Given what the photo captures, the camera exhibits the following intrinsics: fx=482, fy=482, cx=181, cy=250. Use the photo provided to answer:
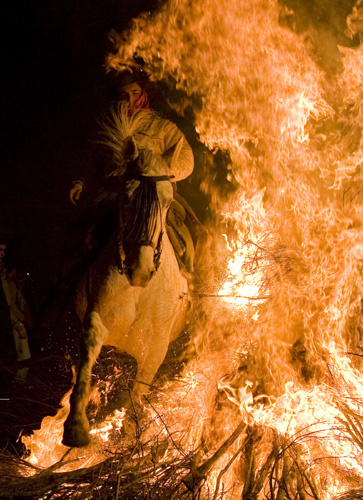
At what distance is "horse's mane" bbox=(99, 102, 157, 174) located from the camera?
5008 mm

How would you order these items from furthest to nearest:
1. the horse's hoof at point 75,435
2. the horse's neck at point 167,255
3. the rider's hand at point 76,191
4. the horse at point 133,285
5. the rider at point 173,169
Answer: the rider's hand at point 76,191, the rider at point 173,169, the horse's neck at point 167,255, the horse at point 133,285, the horse's hoof at point 75,435

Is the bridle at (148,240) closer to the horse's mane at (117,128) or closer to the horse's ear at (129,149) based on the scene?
the horse's ear at (129,149)

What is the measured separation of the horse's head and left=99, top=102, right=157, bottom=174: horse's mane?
1.24 ft

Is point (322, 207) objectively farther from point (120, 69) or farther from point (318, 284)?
point (120, 69)

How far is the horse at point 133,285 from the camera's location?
14.4 ft

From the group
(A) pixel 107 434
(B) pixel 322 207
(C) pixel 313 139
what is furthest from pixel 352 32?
(A) pixel 107 434

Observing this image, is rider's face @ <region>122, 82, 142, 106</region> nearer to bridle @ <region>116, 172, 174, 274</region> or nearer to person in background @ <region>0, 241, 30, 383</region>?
bridle @ <region>116, 172, 174, 274</region>

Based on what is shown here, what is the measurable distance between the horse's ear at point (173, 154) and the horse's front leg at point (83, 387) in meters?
1.69

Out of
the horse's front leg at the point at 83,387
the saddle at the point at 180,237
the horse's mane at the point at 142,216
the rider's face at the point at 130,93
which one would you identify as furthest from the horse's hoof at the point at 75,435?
the rider's face at the point at 130,93

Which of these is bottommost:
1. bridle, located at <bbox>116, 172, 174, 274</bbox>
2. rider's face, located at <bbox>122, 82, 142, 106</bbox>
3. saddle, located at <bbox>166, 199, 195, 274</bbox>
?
saddle, located at <bbox>166, 199, 195, 274</bbox>

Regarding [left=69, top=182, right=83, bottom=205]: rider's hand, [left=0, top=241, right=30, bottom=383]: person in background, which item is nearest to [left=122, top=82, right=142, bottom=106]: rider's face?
[left=69, top=182, right=83, bottom=205]: rider's hand

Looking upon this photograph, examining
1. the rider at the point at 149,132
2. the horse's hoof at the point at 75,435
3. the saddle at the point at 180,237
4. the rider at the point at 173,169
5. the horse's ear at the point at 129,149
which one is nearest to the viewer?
the horse's hoof at the point at 75,435

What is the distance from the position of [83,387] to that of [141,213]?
164 cm

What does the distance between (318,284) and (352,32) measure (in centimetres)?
307
